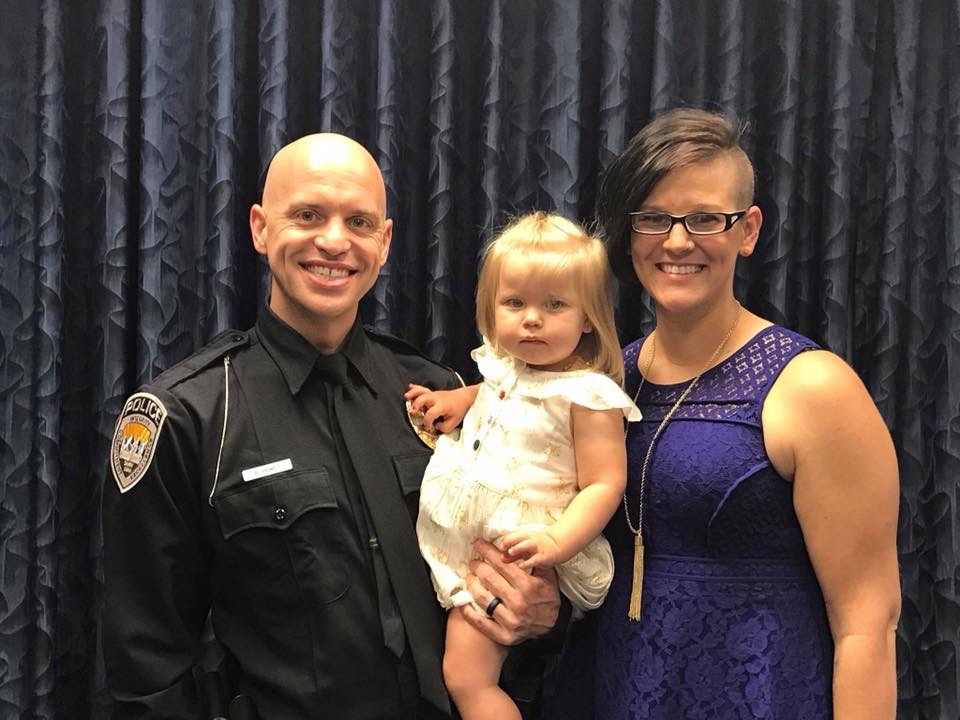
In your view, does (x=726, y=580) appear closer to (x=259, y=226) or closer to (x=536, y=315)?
(x=536, y=315)

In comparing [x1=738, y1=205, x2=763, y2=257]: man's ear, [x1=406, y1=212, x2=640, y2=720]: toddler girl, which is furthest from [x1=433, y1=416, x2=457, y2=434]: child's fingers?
[x1=738, y1=205, x2=763, y2=257]: man's ear

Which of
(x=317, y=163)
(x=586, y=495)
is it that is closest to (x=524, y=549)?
(x=586, y=495)

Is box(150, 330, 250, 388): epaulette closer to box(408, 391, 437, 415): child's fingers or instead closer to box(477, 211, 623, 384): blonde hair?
box(408, 391, 437, 415): child's fingers

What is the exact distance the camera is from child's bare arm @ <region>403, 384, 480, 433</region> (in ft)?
5.05

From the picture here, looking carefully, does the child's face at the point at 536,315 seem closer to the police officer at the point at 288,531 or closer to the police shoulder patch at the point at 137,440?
the police officer at the point at 288,531

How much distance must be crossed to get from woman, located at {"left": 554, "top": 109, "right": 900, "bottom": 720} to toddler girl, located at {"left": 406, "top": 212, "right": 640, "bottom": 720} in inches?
3.2

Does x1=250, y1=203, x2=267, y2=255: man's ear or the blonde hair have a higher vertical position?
x1=250, y1=203, x2=267, y2=255: man's ear

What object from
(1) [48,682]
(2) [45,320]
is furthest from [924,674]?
(2) [45,320]

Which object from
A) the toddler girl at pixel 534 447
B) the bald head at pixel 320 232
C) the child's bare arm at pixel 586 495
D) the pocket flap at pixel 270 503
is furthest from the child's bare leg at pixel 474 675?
the bald head at pixel 320 232

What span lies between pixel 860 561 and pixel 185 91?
1.60 m

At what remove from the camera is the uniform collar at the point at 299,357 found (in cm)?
143

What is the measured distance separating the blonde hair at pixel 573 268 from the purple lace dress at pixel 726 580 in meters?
0.17

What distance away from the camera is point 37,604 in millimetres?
1748

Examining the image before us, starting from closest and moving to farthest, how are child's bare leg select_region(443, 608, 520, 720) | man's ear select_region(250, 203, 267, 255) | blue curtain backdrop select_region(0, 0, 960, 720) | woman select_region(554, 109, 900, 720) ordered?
woman select_region(554, 109, 900, 720) < child's bare leg select_region(443, 608, 520, 720) < man's ear select_region(250, 203, 267, 255) < blue curtain backdrop select_region(0, 0, 960, 720)
